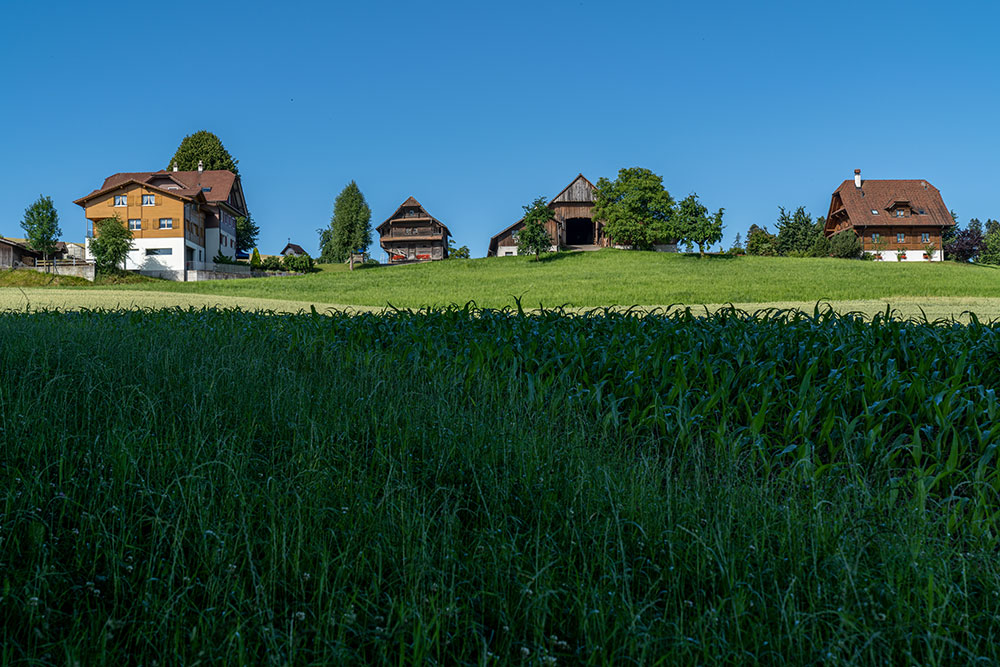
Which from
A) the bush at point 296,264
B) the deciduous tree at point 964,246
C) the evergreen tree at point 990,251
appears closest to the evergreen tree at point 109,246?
the bush at point 296,264

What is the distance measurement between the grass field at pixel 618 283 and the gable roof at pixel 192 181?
62.5 ft

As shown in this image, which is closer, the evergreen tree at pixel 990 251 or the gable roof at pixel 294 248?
the evergreen tree at pixel 990 251

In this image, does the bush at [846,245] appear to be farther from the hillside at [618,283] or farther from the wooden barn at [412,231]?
the wooden barn at [412,231]

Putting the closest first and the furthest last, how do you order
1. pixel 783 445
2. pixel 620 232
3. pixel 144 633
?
pixel 144 633, pixel 783 445, pixel 620 232

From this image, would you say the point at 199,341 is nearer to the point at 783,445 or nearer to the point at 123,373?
the point at 123,373

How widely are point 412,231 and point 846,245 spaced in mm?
45584

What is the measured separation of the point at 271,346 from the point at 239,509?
3.85 metres

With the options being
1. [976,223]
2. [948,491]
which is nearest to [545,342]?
[948,491]

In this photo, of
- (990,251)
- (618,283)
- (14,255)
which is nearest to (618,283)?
(618,283)

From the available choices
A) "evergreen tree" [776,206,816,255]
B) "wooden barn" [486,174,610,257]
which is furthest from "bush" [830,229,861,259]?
"wooden barn" [486,174,610,257]

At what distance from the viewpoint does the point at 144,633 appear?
1958 mm

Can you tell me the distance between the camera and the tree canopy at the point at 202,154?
7012 centimetres

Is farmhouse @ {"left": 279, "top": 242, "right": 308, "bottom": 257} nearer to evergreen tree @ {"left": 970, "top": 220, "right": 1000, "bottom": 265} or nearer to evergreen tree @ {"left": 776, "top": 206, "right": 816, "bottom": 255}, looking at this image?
evergreen tree @ {"left": 776, "top": 206, "right": 816, "bottom": 255}

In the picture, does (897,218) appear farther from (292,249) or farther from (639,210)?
(292,249)
